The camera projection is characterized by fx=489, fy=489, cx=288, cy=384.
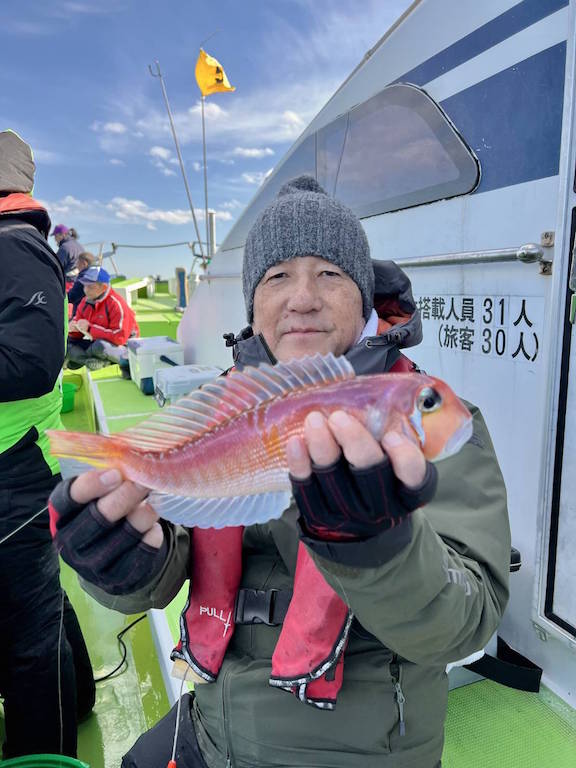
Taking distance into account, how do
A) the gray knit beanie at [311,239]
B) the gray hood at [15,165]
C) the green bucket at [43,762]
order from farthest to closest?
the gray hood at [15,165] → the green bucket at [43,762] → the gray knit beanie at [311,239]

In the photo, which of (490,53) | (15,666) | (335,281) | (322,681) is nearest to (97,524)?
(322,681)

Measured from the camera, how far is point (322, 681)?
53.2 inches

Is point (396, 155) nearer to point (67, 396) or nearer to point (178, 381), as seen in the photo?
point (178, 381)

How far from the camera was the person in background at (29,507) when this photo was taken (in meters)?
2.33

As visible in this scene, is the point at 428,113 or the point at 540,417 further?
the point at 428,113

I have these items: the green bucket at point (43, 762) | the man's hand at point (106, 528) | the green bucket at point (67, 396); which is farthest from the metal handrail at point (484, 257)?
the green bucket at point (67, 396)

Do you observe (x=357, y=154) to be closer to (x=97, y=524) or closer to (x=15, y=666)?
(x=97, y=524)

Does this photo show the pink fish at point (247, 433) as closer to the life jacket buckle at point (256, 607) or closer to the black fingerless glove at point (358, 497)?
the black fingerless glove at point (358, 497)

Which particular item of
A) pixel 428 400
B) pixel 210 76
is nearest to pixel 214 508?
pixel 428 400

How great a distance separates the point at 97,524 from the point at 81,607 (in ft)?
11.3

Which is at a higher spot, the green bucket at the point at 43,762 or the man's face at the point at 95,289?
the man's face at the point at 95,289

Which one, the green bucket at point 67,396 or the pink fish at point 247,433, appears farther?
the green bucket at point 67,396

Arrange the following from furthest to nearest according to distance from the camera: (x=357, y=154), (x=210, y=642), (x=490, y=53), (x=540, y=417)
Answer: (x=357, y=154)
(x=490, y=53)
(x=540, y=417)
(x=210, y=642)

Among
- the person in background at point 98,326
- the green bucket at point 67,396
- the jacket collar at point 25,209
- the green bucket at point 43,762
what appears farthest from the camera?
the person in background at point 98,326
